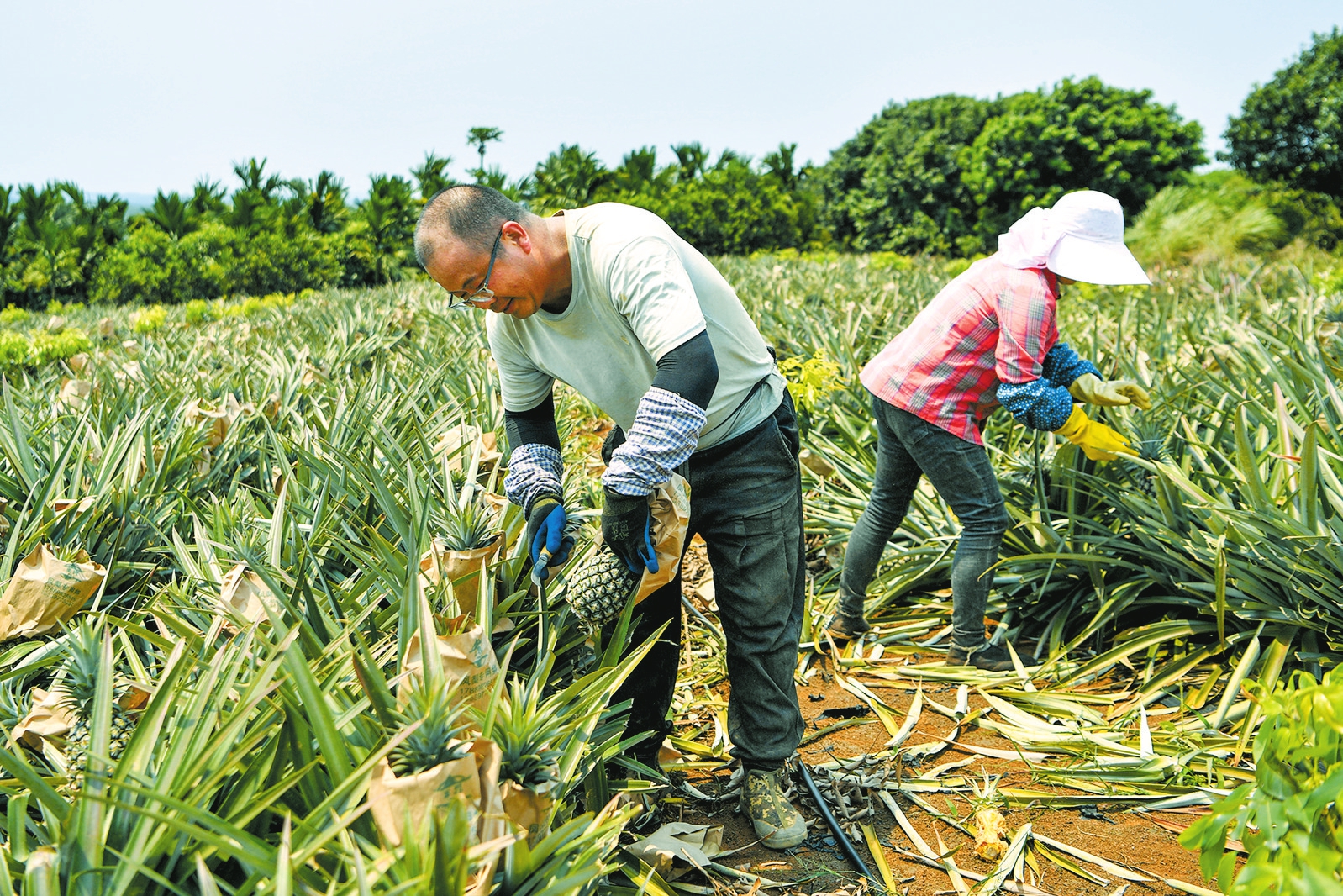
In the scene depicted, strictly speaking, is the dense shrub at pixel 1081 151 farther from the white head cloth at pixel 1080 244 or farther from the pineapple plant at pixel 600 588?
the pineapple plant at pixel 600 588

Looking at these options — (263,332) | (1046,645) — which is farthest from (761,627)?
(263,332)

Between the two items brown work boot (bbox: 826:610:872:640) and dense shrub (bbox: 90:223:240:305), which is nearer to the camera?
brown work boot (bbox: 826:610:872:640)

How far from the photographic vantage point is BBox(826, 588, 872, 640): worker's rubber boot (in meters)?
3.32

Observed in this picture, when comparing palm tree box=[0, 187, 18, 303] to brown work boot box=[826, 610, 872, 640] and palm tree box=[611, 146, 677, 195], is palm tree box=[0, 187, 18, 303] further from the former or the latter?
brown work boot box=[826, 610, 872, 640]

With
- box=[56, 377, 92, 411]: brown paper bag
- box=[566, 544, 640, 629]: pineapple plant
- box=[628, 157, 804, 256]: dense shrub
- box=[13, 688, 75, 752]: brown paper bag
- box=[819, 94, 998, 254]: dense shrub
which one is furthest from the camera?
box=[819, 94, 998, 254]: dense shrub

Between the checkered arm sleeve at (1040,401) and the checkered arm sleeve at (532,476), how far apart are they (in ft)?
4.66

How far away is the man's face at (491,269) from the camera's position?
1763 millimetres

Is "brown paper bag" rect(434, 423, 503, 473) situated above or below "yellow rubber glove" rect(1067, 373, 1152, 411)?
below

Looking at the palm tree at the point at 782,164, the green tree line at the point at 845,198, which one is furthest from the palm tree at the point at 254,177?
the palm tree at the point at 782,164

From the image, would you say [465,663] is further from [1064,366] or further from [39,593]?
[1064,366]

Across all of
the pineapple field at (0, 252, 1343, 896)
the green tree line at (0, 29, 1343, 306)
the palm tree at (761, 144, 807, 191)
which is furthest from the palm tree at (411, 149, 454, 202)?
the pineapple field at (0, 252, 1343, 896)

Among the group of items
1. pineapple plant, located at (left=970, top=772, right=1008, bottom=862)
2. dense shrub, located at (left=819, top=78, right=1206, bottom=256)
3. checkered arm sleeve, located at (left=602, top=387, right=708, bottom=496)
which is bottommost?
pineapple plant, located at (left=970, top=772, right=1008, bottom=862)

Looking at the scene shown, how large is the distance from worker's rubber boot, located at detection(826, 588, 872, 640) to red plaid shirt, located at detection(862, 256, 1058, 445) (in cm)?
77

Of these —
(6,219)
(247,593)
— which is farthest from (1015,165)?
(247,593)
